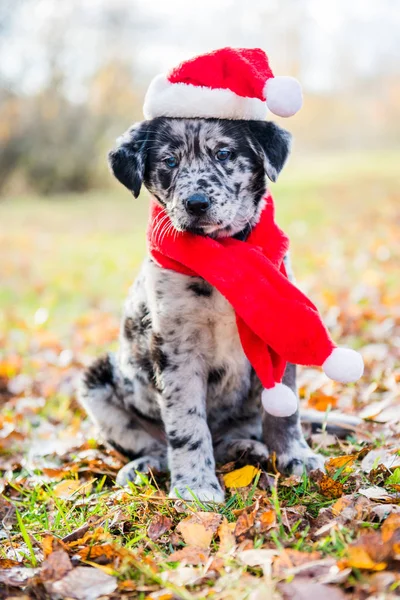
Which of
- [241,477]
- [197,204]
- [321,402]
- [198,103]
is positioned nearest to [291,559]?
[241,477]

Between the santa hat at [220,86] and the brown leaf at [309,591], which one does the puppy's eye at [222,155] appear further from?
the brown leaf at [309,591]

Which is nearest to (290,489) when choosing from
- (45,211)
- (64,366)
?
Answer: (64,366)

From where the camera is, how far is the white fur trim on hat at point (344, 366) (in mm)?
2936

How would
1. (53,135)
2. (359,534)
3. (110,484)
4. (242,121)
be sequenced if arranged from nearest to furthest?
(359,534) → (242,121) → (110,484) → (53,135)

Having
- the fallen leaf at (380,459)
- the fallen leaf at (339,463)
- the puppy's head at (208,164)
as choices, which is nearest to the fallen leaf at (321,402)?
the fallen leaf at (380,459)

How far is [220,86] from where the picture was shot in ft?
10.4

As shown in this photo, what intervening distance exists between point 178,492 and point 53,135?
2003cm

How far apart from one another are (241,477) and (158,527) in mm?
601

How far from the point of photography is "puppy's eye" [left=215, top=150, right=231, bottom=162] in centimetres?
326

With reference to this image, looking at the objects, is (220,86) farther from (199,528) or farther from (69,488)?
(69,488)

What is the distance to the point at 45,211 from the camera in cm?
1825

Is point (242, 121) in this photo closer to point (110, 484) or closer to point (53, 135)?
point (110, 484)

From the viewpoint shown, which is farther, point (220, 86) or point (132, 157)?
point (132, 157)

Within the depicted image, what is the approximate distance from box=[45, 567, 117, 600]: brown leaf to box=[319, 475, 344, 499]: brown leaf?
3.44 ft
